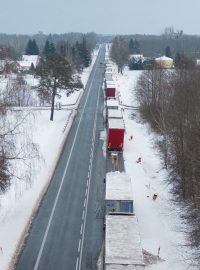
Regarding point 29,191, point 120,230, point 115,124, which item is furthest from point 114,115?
point 120,230

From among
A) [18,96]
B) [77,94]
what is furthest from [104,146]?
[77,94]

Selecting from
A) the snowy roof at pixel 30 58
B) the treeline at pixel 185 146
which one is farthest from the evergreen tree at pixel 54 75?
the snowy roof at pixel 30 58

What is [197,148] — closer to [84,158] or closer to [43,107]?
[84,158]

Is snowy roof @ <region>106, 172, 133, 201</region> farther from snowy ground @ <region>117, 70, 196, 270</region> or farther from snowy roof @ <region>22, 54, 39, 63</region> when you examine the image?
snowy roof @ <region>22, 54, 39, 63</region>

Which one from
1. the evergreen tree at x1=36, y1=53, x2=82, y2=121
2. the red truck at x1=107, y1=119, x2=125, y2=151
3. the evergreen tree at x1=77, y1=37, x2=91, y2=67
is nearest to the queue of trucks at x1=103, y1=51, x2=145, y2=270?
the red truck at x1=107, y1=119, x2=125, y2=151

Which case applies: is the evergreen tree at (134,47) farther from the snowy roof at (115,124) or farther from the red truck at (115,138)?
the red truck at (115,138)

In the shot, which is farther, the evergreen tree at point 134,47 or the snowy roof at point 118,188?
the evergreen tree at point 134,47
